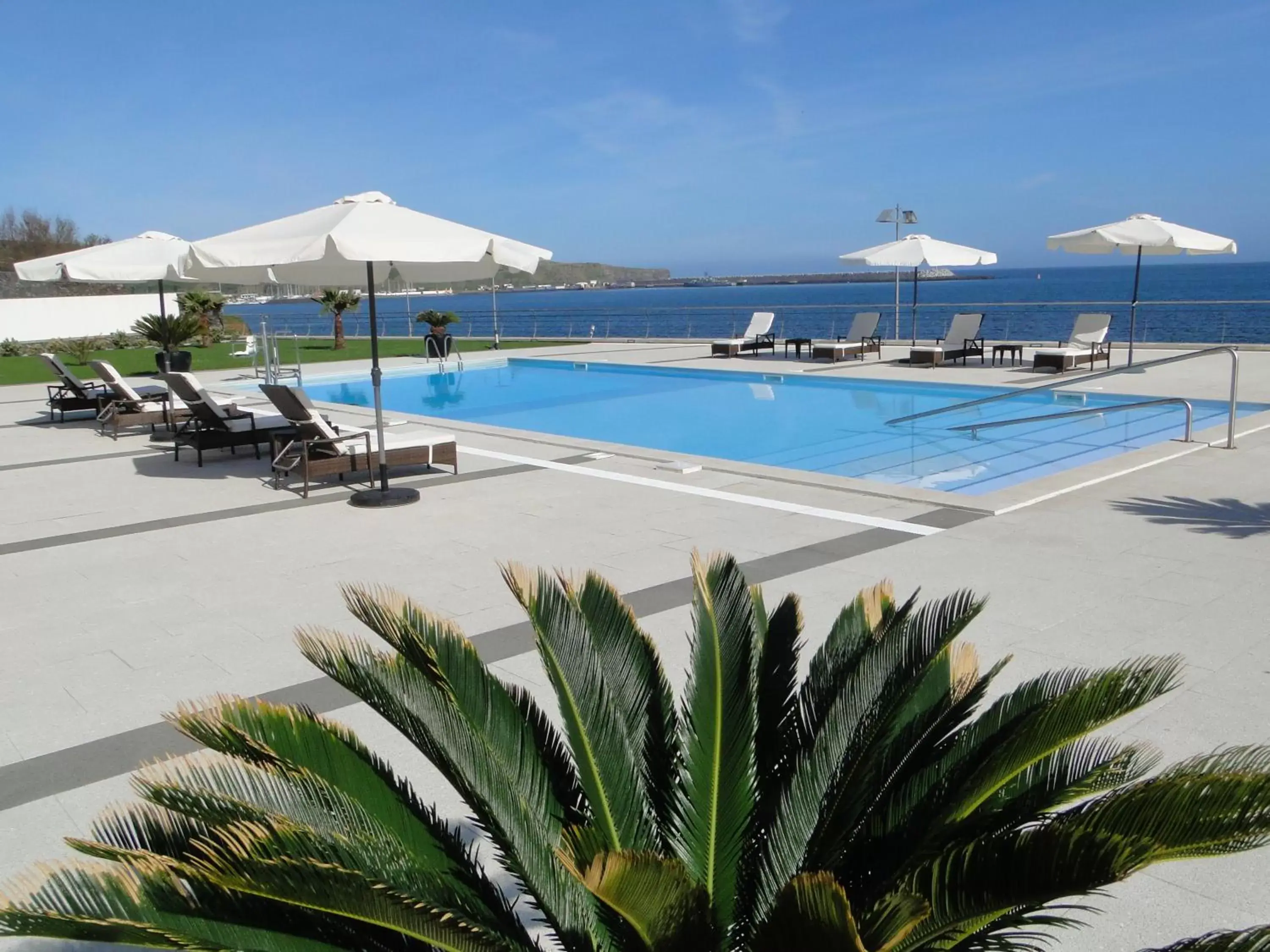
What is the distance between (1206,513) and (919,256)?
14.7m

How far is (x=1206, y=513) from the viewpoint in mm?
7492

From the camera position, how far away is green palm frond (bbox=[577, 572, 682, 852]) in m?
2.55

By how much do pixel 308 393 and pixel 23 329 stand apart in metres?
18.9

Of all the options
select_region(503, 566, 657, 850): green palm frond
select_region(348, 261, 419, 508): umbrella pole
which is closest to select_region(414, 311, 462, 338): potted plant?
select_region(348, 261, 419, 508): umbrella pole

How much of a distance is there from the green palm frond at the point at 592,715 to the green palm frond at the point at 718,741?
13cm

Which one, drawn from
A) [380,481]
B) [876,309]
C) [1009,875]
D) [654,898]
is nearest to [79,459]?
[380,481]

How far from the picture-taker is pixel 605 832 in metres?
2.33

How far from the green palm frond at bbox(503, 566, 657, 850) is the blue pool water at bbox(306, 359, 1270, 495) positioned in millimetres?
6968

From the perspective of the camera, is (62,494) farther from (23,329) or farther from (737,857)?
(23,329)

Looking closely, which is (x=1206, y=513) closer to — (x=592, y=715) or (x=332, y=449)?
(x=592, y=715)

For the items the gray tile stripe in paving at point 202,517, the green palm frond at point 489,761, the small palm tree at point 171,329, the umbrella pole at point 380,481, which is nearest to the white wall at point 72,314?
the small palm tree at point 171,329

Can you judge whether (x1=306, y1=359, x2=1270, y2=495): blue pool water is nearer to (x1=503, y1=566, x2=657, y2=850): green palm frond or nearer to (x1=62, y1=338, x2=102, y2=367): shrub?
(x1=62, y1=338, x2=102, y2=367): shrub

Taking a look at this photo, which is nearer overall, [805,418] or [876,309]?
[805,418]

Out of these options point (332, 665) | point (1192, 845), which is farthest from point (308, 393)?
point (1192, 845)
